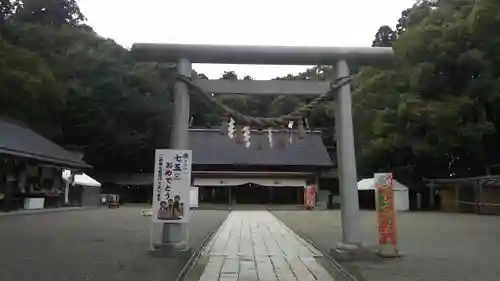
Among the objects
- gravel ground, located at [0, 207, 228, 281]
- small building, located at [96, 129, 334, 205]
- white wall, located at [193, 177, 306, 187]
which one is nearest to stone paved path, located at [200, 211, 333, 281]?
gravel ground, located at [0, 207, 228, 281]

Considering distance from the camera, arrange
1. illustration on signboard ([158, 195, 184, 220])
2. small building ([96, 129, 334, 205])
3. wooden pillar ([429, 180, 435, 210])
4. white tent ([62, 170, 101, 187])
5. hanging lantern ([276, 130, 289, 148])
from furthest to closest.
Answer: small building ([96, 129, 334, 205])
wooden pillar ([429, 180, 435, 210])
white tent ([62, 170, 101, 187])
hanging lantern ([276, 130, 289, 148])
illustration on signboard ([158, 195, 184, 220])

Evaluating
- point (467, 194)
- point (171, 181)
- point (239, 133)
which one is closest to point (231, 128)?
point (239, 133)

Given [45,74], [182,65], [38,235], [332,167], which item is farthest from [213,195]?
[182,65]

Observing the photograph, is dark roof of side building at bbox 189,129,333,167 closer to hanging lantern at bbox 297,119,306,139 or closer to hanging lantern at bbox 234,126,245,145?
hanging lantern at bbox 297,119,306,139

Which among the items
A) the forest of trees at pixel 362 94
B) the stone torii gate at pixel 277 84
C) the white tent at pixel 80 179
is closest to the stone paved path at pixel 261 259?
the stone torii gate at pixel 277 84

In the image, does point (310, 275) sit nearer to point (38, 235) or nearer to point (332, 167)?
point (38, 235)

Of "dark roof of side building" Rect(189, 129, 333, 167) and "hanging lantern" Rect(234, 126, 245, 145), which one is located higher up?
"dark roof of side building" Rect(189, 129, 333, 167)

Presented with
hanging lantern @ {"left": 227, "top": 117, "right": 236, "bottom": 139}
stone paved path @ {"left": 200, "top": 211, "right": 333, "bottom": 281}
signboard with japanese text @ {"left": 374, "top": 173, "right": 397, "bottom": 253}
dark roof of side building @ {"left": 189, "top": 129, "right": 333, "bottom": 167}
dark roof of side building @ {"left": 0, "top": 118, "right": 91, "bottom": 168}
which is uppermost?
dark roof of side building @ {"left": 189, "top": 129, "right": 333, "bottom": 167}

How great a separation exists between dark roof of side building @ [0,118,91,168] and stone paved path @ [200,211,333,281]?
11545 mm

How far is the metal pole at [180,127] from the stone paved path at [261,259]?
0.66m

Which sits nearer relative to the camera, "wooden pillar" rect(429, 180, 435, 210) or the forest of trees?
the forest of trees

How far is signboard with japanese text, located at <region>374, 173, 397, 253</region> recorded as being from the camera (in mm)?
9195

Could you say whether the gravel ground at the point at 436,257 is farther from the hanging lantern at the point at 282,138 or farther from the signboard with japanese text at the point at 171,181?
the signboard with japanese text at the point at 171,181

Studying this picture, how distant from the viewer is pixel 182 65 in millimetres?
9023
